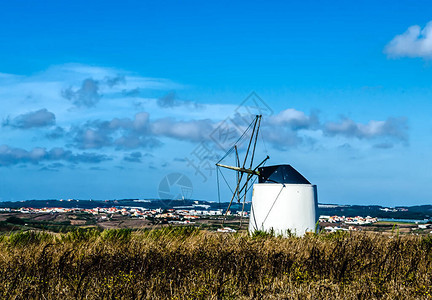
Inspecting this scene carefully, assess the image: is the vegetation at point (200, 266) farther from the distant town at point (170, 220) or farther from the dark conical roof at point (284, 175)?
the dark conical roof at point (284, 175)

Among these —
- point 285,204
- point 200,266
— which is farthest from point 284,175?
point 200,266

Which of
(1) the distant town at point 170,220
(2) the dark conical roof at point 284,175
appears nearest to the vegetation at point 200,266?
(1) the distant town at point 170,220

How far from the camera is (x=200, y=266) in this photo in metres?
9.98

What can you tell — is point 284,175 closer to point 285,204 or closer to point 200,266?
point 285,204

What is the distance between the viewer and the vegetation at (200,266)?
7741mm

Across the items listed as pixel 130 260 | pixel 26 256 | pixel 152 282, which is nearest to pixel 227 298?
pixel 152 282

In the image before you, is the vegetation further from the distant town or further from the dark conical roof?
the dark conical roof

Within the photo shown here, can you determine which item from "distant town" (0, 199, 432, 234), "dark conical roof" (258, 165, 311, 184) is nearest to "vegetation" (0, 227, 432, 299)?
"distant town" (0, 199, 432, 234)

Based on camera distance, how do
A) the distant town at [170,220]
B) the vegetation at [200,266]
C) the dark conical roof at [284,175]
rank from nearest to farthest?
the vegetation at [200,266]
the distant town at [170,220]
the dark conical roof at [284,175]

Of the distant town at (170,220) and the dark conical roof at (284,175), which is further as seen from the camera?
the dark conical roof at (284,175)

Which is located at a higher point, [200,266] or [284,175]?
[284,175]

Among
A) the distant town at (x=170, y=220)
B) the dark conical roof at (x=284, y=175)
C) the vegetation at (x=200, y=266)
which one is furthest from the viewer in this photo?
the dark conical roof at (x=284, y=175)

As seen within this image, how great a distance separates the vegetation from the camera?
7741mm

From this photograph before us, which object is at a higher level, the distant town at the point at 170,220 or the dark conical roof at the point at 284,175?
the dark conical roof at the point at 284,175
